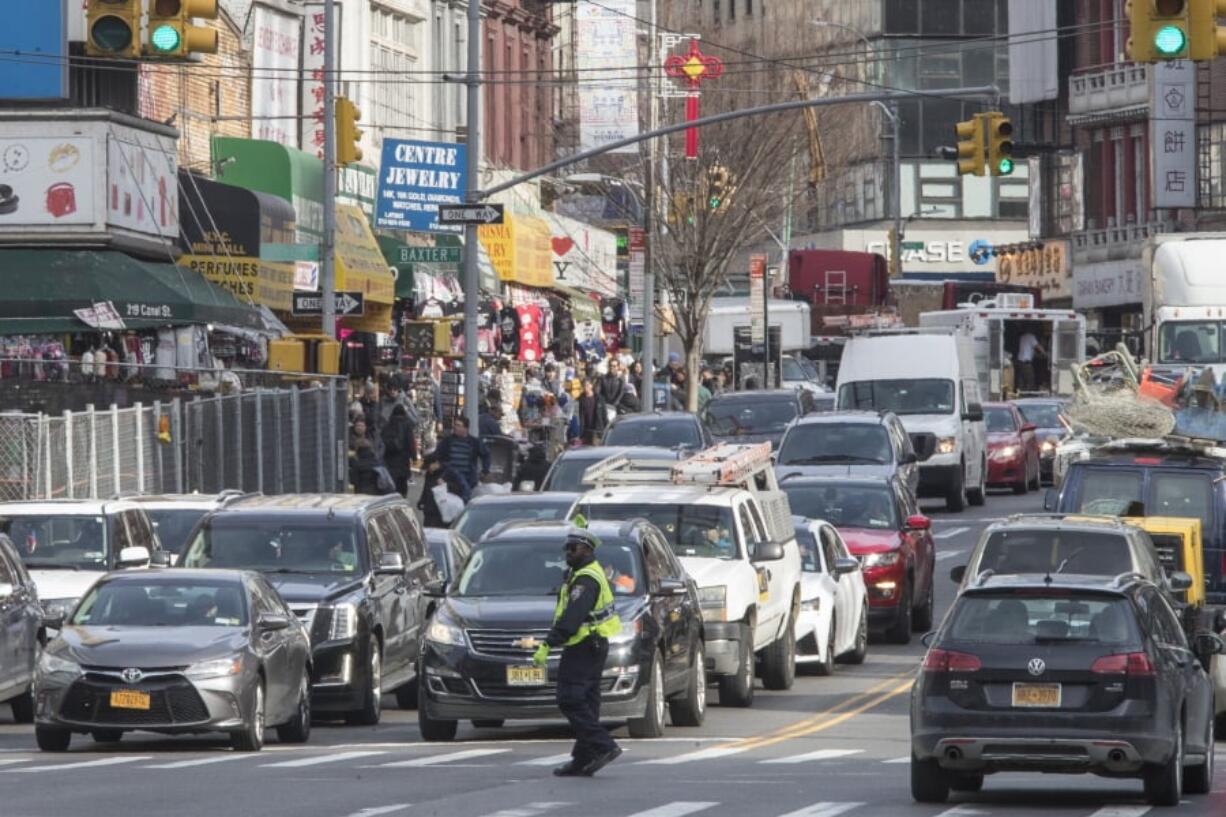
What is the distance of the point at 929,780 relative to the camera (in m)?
17.3

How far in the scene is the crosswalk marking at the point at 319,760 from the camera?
65.8ft

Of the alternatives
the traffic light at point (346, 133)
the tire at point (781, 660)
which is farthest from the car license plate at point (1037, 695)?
the traffic light at point (346, 133)

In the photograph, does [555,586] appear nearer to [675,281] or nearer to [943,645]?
[943,645]

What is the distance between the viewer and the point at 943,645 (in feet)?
56.5

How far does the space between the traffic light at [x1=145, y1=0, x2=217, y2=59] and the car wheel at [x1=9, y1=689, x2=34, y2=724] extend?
23.3 feet

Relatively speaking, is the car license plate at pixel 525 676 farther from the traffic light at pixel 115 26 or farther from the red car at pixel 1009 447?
the red car at pixel 1009 447

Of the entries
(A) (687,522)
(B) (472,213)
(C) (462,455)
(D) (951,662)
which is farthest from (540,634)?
(B) (472,213)

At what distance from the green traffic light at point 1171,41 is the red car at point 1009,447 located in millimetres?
27402

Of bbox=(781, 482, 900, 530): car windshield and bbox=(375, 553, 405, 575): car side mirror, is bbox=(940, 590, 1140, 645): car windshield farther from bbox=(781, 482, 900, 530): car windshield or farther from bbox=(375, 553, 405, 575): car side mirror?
bbox=(781, 482, 900, 530): car windshield

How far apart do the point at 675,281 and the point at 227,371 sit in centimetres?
2938

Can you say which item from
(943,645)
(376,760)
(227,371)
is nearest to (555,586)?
(376,760)

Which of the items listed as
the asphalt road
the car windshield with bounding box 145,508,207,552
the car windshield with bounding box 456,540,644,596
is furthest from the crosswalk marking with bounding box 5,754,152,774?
the car windshield with bounding box 145,508,207,552

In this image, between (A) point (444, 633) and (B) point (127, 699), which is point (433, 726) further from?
(B) point (127, 699)

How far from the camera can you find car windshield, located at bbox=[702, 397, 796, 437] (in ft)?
150
